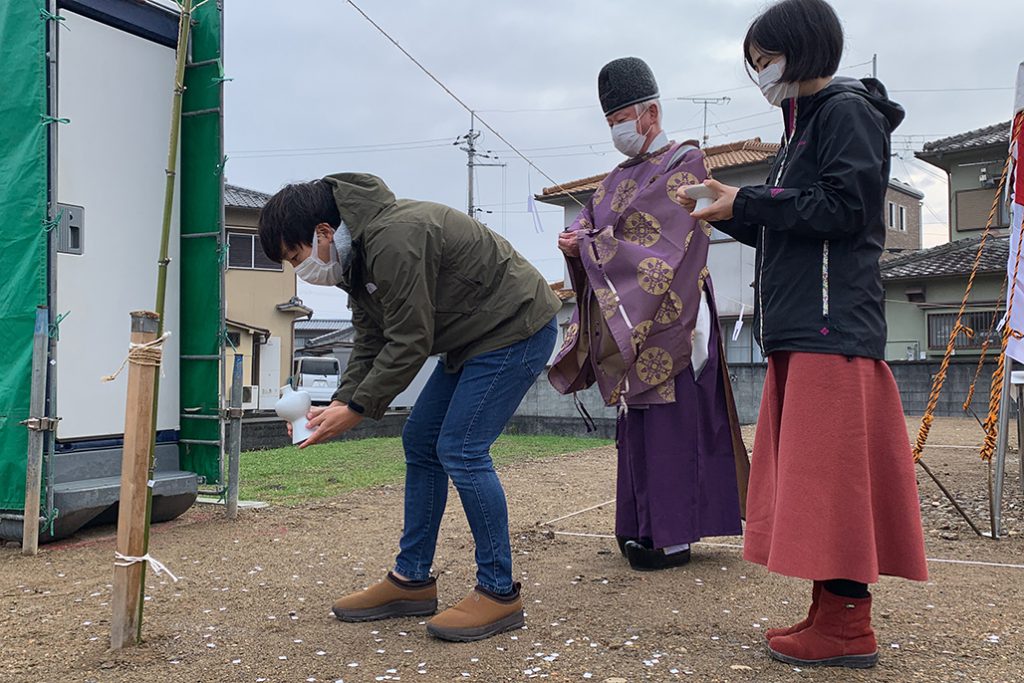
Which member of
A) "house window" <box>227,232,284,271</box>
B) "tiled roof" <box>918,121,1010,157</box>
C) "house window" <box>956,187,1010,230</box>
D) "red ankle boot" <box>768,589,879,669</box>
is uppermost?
"tiled roof" <box>918,121,1010,157</box>

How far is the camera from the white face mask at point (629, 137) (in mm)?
3414

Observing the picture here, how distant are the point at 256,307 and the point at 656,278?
1965 centimetres

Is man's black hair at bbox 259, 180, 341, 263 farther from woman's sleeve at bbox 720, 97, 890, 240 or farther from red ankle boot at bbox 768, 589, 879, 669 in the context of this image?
red ankle boot at bbox 768, 589, 879, 669

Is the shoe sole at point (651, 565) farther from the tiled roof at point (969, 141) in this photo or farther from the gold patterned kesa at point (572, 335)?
the tiled roof at point (969, 141)

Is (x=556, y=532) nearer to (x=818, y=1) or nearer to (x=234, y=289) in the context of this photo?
(x=818, y=1)

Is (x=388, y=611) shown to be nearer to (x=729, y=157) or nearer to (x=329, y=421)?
(x=329, y=421)

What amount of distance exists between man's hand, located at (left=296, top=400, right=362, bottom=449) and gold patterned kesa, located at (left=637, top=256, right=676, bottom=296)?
1296 mm

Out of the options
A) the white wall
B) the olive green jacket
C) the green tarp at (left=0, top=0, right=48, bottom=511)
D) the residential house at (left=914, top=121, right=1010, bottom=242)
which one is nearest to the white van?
the residential house at (left=914, top=121, right=1010, bottom=242)

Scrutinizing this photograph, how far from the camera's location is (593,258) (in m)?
3.37

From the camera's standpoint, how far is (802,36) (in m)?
2.25

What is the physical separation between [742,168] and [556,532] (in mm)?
15797

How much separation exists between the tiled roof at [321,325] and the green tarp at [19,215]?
131 feet

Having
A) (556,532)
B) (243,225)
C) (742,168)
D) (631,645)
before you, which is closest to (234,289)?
(243,225)

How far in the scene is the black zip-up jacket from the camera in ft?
7.11
